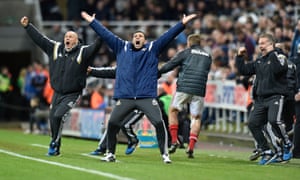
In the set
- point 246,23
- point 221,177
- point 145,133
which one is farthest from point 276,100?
point 246,23

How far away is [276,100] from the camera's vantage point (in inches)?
685

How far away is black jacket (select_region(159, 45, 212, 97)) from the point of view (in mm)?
19484

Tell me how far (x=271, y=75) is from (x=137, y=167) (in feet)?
10.3

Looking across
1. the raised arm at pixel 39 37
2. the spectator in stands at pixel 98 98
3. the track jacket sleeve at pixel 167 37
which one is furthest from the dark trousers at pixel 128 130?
the spectator in stands at pixel 98 98

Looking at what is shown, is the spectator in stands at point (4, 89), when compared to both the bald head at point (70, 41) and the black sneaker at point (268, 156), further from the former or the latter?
the black sneaker at point (268, 156)

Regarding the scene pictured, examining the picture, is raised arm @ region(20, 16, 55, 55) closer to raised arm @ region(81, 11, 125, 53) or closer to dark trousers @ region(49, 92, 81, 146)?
dark trousers @ region(49, 92, 81, 146)

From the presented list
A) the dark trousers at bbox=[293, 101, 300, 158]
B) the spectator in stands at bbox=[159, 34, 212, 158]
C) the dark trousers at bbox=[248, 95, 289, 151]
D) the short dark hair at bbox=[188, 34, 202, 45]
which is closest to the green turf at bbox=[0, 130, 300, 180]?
the dark trousers at bbox=[248, 95, 289, 151]

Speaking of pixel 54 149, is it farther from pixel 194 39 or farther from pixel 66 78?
pixel 194 39

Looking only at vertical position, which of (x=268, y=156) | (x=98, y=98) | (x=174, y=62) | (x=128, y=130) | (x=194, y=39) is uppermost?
(x=194, y=39)

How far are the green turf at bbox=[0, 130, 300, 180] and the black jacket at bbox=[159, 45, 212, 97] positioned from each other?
1.31 metres

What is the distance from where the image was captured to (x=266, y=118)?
17656 millimetres

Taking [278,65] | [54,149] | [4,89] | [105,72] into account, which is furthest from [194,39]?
[4,89]

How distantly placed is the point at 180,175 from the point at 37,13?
23.9m

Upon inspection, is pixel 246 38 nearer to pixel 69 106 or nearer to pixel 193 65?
pixel 193 65
